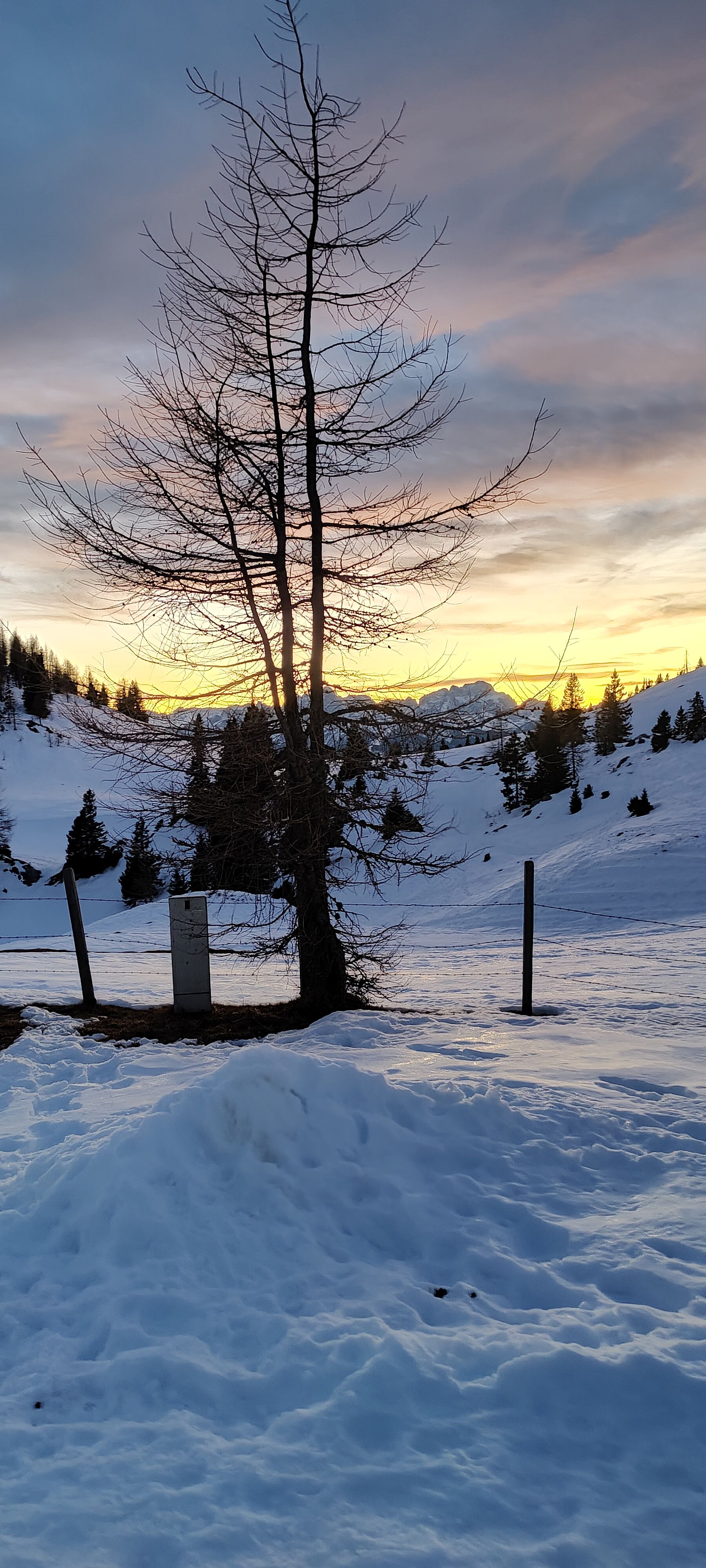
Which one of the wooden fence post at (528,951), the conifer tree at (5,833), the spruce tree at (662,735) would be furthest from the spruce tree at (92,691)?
the conifer tree at (5,833)

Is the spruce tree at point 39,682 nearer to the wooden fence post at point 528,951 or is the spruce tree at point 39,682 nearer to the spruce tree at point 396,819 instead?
the spruce tree at point 396,819

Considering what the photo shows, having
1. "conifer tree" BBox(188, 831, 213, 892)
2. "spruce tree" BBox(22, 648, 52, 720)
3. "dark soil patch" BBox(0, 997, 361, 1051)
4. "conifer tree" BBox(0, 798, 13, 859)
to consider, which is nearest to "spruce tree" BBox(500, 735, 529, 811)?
"conifer tree" BBox(0, 798, 13, 859)

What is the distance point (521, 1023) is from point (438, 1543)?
21.8 feet

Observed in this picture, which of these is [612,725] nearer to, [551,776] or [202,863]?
[551,776]

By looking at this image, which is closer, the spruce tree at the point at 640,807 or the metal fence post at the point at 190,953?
the metal fence post at the point at 190,953

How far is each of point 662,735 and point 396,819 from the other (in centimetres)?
4658

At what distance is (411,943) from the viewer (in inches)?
890

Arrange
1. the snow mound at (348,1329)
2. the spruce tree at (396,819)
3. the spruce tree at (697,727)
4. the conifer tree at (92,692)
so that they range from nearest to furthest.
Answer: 1. the snow mound at (348,1329)
2. the conifer tree at (92,692)
3. the spruce tree at (396,819)
4. the spruce tree at (697,727)

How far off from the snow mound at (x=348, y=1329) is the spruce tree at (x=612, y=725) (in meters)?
51.2

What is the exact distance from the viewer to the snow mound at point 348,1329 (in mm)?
2316

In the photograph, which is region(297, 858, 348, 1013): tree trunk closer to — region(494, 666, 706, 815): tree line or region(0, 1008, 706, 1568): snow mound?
region(0, 1008, 706, 1568): snow mound

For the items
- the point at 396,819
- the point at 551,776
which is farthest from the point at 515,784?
the point at 396,819

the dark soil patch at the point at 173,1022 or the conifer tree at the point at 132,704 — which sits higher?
the conifer tree at the point at 132,704

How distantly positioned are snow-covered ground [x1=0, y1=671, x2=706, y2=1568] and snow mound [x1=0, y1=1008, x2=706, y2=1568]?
0.01 metres
